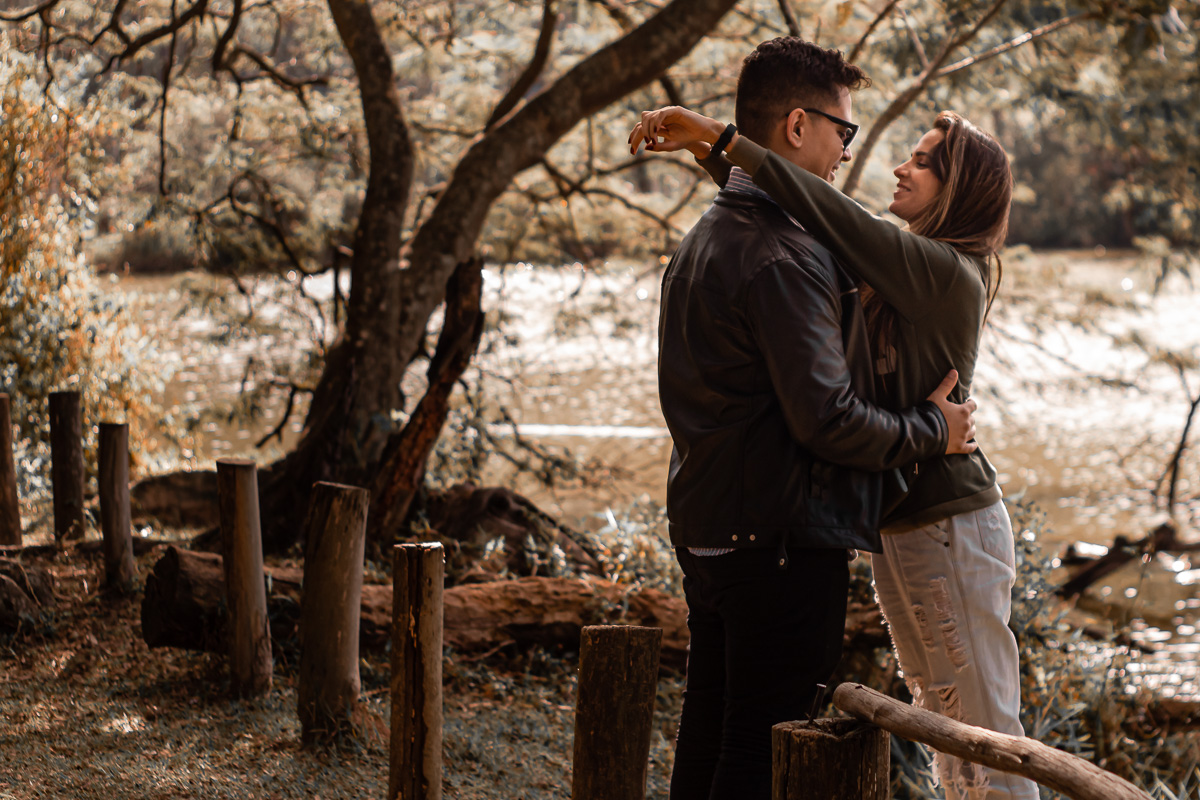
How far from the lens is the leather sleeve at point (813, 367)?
1.64 meters

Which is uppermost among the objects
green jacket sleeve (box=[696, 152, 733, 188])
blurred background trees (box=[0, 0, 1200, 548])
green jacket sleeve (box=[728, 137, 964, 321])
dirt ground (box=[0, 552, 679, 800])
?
blurred background trees (box=[0, 0, 1200, 548])

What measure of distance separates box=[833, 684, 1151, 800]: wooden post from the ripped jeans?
420 millimetres

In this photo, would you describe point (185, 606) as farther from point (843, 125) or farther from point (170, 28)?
point (170, 28)

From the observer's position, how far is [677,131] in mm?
1848

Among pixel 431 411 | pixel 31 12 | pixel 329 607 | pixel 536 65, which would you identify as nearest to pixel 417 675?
pixel 329 607

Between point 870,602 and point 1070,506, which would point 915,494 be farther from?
point 1070,506

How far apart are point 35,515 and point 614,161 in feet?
16.1

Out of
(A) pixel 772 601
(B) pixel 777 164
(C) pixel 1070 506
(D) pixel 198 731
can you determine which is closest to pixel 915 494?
(A) pixel 772 601

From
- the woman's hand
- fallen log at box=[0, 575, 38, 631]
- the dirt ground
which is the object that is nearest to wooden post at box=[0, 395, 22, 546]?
the dirt ground

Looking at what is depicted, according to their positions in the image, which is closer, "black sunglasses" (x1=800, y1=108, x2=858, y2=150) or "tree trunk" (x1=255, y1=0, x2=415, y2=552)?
"black sunglasses" (x1=800, y1=108, x2=858, y2=150)

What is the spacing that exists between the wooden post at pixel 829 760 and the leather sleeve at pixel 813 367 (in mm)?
430

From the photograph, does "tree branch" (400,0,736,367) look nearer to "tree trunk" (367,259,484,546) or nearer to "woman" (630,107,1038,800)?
"tree trunk" (367,259,484,546)

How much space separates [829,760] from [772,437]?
20.2 inches

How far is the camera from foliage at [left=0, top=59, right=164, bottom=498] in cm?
639
